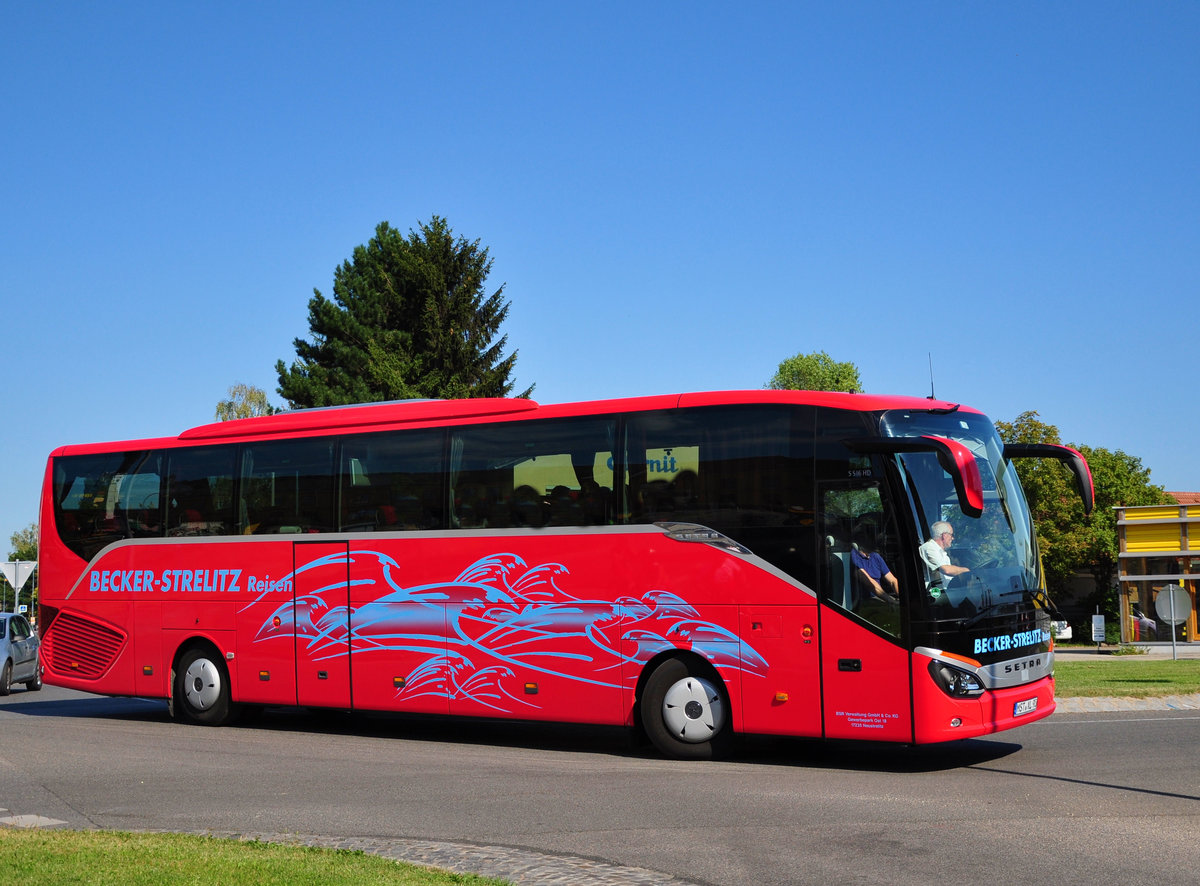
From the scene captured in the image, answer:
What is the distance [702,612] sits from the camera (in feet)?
41.5

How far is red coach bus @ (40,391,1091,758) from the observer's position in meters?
11.7

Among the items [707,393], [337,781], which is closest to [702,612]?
[707,393]

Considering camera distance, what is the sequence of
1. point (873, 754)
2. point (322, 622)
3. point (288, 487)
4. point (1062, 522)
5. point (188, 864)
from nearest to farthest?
1. point (188, 864)
2. point (873, 754)
3. point (322, 622)
4. point (288, 487)
5. point (1062, 522)

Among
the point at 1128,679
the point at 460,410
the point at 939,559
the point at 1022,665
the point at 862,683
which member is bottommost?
the point at 1128,679

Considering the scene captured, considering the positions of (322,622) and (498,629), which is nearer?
(498,629)

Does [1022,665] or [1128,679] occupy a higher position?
[1022,665]

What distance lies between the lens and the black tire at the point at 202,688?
16.8m

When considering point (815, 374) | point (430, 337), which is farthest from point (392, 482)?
point (815, 374)

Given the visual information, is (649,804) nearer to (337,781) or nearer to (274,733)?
(337,781)

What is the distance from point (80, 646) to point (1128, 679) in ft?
55.5

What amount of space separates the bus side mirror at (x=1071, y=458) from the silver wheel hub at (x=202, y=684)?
10.1 meters

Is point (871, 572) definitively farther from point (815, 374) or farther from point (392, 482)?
point (815, 374)

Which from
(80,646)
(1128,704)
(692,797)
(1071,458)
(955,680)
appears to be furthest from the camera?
(80,646)

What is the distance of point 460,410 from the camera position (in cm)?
1465
